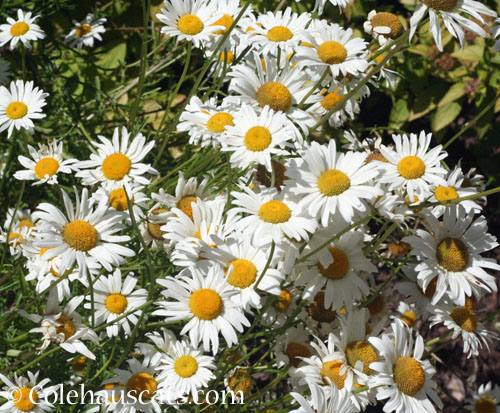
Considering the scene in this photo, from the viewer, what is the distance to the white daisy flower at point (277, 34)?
182 centimetres

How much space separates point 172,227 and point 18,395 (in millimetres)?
610

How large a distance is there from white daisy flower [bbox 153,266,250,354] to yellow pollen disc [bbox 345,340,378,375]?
400 millimetres

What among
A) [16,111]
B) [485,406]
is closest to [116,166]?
[16,111]

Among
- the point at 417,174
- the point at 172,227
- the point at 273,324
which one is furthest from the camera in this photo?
the point at 273,324

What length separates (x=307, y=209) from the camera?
54.5 inches

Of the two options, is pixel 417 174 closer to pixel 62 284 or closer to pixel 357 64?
pixel 357 64

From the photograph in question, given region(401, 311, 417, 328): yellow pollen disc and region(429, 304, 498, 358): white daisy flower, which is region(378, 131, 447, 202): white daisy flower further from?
region(401, 311, 417, 328): yellow pollen disc

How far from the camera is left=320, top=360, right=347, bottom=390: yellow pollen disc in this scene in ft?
5.37

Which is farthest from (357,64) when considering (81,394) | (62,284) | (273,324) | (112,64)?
(112,64)

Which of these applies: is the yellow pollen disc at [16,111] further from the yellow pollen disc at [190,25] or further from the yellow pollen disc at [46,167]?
the yellow pollen disc at [190,25]

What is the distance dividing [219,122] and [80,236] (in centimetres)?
53

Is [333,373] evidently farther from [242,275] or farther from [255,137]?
[255,137]

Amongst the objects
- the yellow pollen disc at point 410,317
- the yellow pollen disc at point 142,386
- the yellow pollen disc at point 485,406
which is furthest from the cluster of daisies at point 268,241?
the yellow pollen disc at point 485,406

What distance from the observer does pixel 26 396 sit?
155cm
